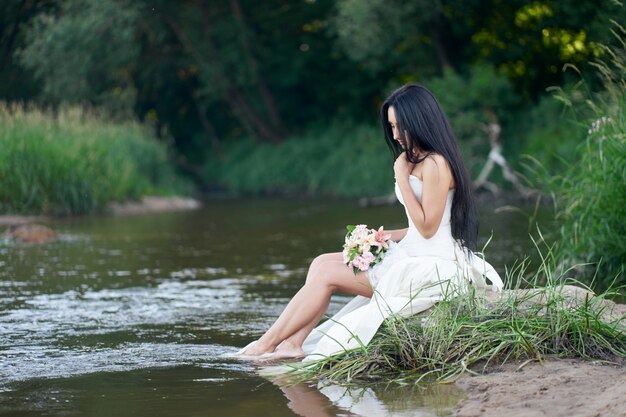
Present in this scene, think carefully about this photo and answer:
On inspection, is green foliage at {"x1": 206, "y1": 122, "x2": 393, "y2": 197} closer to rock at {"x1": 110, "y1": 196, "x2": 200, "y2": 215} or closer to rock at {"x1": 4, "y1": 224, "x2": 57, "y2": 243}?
rock at {"x1": 110, "y1": 196, "x2": 200, "y2": 215}

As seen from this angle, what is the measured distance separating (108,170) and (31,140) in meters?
1.86

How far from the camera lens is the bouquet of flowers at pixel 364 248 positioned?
20.0ft

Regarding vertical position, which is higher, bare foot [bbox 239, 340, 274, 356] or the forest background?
the forest background

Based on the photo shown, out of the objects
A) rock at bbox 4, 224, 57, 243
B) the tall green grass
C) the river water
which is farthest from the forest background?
rock at bbox 4, 224, 57, 243

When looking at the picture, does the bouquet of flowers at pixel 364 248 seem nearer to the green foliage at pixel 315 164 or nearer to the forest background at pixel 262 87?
the forest background at pixel 262 87

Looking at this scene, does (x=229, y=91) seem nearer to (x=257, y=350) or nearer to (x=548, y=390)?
(x=257, y=350)

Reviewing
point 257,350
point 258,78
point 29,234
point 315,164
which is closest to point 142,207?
point 29,234

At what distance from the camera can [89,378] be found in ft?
18.8

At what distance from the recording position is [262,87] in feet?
111

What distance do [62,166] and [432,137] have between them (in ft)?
43.6

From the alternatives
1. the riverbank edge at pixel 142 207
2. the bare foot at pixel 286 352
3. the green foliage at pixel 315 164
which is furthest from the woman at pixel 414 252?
the green foliage at pixel 315 164

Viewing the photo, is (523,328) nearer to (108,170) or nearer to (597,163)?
(597,163)

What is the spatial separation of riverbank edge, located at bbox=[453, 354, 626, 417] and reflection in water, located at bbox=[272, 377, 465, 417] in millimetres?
106

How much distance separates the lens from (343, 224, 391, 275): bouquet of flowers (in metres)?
6.11
